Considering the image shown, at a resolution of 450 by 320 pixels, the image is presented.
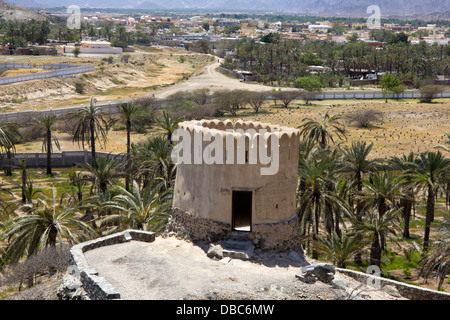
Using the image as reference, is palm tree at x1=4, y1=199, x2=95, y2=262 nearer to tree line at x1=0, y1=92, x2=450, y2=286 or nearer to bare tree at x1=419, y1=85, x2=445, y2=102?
tree line at x1=0, y1=92, x2=450, y2=286

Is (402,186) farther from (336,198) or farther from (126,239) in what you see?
(126,239)

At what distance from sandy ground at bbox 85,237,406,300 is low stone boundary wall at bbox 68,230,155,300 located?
27cm

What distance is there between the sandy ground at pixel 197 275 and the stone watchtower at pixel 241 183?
802 mm

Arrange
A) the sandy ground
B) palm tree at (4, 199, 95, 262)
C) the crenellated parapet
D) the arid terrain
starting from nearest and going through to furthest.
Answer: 1. the sandy ground
2. the crenellated parapet
3. palm tree at (4, 199, 95, 262)
4. the arid terrain

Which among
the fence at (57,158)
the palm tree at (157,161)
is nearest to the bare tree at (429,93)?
the fence at (57,158)

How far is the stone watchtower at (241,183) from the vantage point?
18.3m

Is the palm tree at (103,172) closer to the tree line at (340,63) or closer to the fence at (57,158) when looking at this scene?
the fence at (57,158)

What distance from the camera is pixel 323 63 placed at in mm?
135500

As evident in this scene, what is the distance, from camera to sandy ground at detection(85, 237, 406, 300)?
14797mm

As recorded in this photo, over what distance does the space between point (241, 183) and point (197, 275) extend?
381 centimetres

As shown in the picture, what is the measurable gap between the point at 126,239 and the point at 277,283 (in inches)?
241

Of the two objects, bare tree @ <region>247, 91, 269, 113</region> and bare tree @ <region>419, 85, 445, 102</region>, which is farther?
bare tree @ <region>419, 85, 445, 102</region>

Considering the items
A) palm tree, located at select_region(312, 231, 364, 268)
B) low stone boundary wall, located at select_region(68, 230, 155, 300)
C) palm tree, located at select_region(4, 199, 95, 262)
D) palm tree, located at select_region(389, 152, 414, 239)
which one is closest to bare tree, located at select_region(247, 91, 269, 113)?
palm tree, located at select_region(389, 152, 414, 239)
